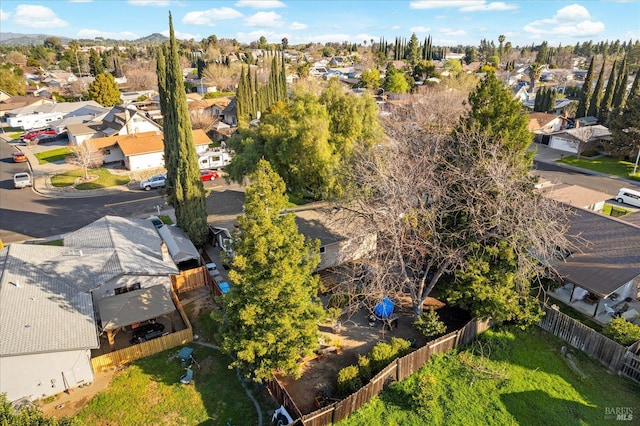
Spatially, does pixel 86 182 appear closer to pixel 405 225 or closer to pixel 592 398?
pixel 405 225

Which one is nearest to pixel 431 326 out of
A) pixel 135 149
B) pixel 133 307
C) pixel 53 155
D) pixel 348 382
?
pixel 348 382

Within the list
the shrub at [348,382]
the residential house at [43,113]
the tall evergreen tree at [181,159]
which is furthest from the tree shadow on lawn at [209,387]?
the residential house at [43,113]

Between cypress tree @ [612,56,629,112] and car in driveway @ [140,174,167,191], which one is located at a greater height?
cypress tree @ [612,56,629,112]

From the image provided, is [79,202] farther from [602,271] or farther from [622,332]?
[622,332]

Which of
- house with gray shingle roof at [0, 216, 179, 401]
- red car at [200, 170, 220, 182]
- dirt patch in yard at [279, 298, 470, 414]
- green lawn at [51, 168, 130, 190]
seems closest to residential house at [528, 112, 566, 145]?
red car at [200, 170, 220, 182]

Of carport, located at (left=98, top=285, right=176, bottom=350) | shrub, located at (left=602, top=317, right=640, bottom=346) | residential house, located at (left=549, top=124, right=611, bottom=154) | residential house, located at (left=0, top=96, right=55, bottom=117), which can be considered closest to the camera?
shrub, located at (left=602, top=317, right=640, bottom=346)

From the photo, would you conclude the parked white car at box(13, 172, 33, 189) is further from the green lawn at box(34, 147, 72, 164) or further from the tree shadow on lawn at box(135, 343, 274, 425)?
the tree shadow on lawn at box(135, 343, 274, 425)
